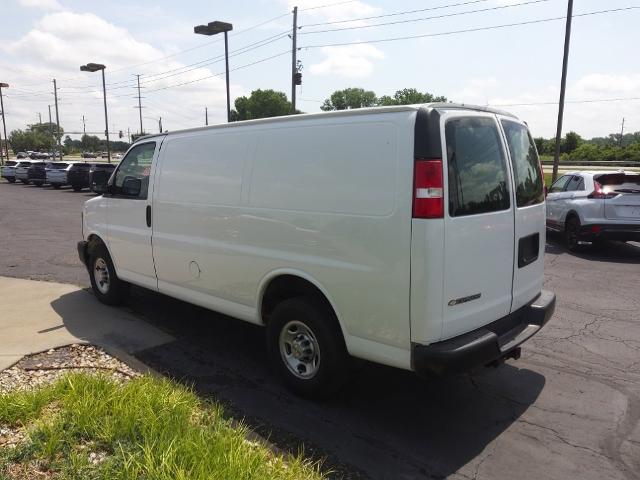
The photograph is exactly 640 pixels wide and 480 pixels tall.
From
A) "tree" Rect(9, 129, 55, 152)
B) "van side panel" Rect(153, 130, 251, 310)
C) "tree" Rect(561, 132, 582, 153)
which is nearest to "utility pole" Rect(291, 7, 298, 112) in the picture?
"van side panel" Rect(153, 130, 251, 310)

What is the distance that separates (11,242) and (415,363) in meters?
10.8

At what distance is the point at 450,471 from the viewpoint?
3.05m

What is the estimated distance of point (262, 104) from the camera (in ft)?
359

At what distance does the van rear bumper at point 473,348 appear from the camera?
3.10m

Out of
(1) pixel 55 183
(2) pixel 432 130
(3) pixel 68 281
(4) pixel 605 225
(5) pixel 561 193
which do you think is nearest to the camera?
(2) pixel 432 130

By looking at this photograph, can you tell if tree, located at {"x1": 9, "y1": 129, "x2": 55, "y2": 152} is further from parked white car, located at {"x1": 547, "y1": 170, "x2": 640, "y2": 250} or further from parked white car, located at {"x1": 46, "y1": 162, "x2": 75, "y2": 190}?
parked white car, located at {"x1": 547, "y1": 170, "x2": 640, "y2": 250}

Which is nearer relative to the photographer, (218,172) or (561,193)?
(218,172)

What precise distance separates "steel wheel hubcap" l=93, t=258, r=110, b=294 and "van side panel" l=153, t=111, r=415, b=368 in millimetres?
1688

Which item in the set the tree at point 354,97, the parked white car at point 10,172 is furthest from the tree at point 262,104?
the parked white car at point 10,172

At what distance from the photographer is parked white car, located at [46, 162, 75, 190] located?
2956 centimetres

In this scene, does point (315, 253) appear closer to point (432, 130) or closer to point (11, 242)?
point (432, 130)

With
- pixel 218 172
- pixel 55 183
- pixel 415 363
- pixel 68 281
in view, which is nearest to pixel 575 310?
pixel 415 363

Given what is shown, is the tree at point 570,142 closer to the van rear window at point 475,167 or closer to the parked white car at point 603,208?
the parked white car at point 603,208

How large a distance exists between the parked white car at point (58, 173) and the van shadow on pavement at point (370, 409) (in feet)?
92.6
